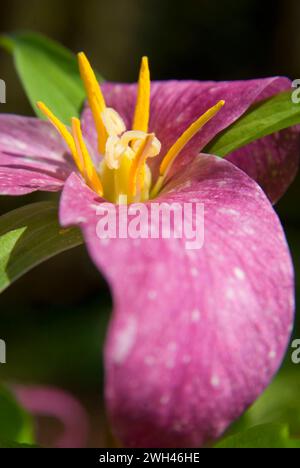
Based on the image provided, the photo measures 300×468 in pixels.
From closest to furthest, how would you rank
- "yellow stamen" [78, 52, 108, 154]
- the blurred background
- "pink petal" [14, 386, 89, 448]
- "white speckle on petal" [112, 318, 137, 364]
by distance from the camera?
1. "white speckle on petal" [112, 318, 137, 364]
2. "yellow stamen" [78, 52, 108, 154]
3. "pink petal" [14, 386, 89, 448]
4. the blurred background

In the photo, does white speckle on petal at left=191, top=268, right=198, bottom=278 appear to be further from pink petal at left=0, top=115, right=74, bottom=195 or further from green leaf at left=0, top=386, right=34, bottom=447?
green leaf at left=0, top=386, right=34, bottom=447

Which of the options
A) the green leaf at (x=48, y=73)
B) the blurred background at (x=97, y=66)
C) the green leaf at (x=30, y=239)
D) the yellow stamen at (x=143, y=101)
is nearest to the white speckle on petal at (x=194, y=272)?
the green leaf at (x=30, y=239)

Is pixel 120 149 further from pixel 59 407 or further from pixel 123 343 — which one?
pixel 59 407

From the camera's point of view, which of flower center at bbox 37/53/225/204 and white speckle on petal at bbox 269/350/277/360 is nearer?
white speckle on petal at bbox 269/350/277/360

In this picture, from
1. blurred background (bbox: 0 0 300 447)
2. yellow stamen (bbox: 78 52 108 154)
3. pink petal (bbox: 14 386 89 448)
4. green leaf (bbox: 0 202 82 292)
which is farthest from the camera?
blurred background (bbox: 0 0 300 447)

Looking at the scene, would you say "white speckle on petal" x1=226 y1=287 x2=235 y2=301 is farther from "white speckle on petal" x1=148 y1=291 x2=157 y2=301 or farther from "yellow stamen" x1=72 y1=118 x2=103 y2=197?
"yellow stamen" x1=72 y1=118 x2=103 y2=197

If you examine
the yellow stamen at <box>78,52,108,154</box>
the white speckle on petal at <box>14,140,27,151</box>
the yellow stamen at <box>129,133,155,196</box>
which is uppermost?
the yellow stamen at <box>78,52,108,154</box>

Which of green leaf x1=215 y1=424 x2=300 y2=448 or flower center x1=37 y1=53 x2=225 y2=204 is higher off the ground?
flower center x1=37 y1=53 x2=225 y2=204

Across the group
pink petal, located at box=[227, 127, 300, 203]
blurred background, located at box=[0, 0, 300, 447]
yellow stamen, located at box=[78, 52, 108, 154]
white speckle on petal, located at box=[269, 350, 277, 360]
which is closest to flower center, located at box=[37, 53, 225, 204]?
yellow stamen, located at box=[78, 52, 108, 154]
